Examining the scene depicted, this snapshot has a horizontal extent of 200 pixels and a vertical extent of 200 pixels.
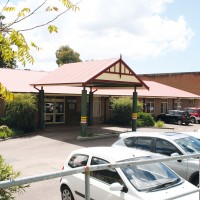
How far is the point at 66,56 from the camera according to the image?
64750 mm

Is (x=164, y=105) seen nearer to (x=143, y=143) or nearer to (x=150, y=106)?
(x=150, y=106)

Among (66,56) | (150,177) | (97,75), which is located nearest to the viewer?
(150,177)

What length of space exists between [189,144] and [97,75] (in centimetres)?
1020

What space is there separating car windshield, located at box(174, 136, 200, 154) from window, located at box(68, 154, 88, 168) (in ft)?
11.4

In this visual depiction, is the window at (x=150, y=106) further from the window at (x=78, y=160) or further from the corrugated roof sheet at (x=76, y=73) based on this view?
the window at (x=78, y=160)

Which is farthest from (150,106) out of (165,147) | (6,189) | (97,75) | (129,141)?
(6,189)

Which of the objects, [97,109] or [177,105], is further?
[177,105]

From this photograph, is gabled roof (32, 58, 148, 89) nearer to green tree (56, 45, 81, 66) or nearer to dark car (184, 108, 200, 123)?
dark car (184, 108, 200, 123)

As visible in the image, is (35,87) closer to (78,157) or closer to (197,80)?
(78,157)

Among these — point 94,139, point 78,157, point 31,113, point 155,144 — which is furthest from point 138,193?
point 31,113

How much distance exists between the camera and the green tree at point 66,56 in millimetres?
64625

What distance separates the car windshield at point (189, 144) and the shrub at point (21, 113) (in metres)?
14.1

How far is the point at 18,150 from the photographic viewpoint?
16688mm

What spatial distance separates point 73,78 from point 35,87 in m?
5.27
